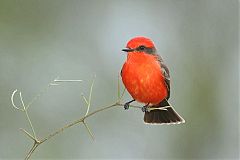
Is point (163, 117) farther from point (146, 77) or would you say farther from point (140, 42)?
point (140, 42)

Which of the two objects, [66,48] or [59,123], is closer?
[59,123]

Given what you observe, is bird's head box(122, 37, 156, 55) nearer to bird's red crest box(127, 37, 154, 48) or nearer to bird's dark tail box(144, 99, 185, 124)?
bird's red crest box(127, 37, 154, 48)

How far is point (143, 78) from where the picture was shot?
4.48 metres

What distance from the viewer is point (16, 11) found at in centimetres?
1002

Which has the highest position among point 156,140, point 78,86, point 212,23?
point 212,23

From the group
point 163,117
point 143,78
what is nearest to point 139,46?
point 143,78

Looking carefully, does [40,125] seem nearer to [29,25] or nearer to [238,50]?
[29,25]

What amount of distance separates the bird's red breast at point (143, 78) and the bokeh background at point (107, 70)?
3.14 meters

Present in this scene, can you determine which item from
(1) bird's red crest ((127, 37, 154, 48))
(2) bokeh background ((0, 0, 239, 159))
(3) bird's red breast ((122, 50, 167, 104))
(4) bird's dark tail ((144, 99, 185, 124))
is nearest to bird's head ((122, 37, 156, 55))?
(1) bird's red crest ((127, 37, 154, 48))

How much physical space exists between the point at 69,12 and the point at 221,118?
111 inches

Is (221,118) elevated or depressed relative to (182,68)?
depressed

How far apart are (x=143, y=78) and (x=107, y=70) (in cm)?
448

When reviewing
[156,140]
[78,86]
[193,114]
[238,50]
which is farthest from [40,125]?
[238,50]

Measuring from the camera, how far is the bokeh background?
8.48m
